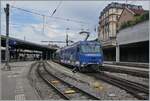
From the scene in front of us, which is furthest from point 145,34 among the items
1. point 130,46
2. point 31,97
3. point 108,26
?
point 108,26

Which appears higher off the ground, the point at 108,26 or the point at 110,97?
the point at 108,26

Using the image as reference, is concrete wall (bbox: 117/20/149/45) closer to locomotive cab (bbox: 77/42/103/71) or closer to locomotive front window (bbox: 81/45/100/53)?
locomotive front window (bbox: 81/45/100/53)

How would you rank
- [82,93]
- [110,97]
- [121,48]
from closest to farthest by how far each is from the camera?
[110,97], [82,93], [121,48]

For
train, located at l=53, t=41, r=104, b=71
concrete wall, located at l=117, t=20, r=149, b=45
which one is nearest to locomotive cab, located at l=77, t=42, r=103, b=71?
train, located at l=53, t=41, r=104, b=71

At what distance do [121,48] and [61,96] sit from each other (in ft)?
153

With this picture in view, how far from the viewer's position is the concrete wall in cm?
4562

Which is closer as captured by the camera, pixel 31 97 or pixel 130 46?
pixel 31 97

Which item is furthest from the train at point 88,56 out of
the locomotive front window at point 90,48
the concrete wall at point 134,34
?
the concrete wall at point 134,34

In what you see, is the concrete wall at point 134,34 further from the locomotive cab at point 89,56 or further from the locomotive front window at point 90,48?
the locomotive cab at point 89,56

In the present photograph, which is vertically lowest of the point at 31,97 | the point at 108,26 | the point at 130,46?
the point at 31,97

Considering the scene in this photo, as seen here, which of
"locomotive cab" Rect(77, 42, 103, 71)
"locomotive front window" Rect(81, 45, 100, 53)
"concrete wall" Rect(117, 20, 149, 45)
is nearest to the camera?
"locomotive cab" Rect(77, 42, 103, 71)

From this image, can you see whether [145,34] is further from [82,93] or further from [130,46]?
[82,93]

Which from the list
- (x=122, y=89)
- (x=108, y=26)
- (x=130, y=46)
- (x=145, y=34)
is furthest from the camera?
(x=108, y=26)

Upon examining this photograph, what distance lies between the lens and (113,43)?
62812 mm
